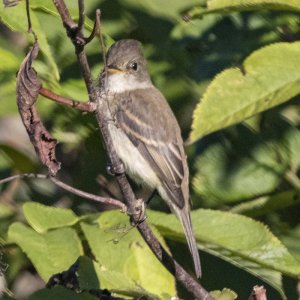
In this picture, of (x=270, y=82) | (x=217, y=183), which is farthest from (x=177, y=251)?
(x=270, y=82)

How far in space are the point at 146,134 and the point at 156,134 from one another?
6 centimetres

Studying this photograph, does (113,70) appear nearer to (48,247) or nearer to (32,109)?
(48,247)

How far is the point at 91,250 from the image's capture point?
13.5ft

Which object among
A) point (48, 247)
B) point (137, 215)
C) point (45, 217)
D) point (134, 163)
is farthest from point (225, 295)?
point (134, 163)

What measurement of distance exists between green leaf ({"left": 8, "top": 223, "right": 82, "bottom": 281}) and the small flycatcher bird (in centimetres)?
56

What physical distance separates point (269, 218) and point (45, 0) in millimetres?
1425

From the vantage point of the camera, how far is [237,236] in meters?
4.22

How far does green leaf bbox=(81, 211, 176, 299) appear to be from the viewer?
398cm

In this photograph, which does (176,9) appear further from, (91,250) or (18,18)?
(91,250)

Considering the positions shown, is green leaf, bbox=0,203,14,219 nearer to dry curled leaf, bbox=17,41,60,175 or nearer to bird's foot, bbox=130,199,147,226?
bird's foot, bbox=130,199,147,226

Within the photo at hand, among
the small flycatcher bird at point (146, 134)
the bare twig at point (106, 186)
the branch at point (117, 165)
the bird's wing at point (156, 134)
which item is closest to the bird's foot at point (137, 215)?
the branch at point (117, 165)

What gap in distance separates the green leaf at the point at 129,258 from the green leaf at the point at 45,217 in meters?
0.15

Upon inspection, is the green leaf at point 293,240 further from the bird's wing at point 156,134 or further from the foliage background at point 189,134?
the bird's wing at point 156,134

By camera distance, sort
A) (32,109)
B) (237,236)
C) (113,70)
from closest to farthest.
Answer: (32,109), (237,236), (113,70)
